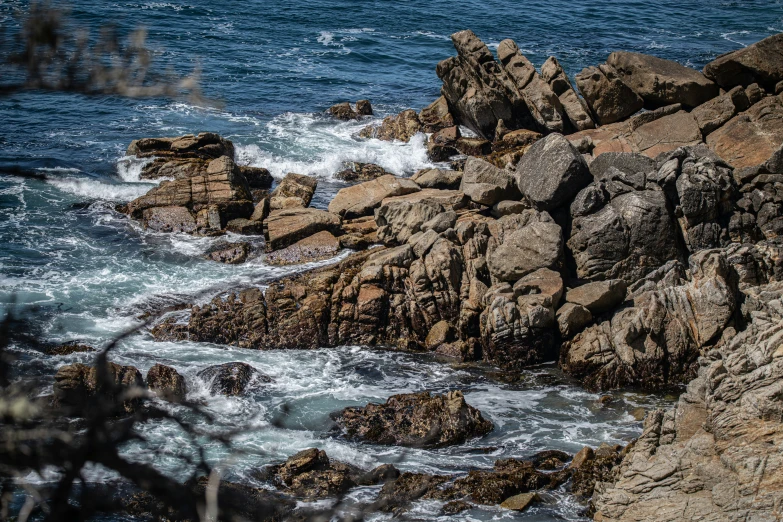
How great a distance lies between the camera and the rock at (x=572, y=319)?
18969mm

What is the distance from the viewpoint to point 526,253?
20.2m

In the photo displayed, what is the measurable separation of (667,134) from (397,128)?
1239 centimetres

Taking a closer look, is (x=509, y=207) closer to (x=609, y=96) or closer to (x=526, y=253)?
(x=526, y=253)

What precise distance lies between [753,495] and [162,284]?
16477 mm

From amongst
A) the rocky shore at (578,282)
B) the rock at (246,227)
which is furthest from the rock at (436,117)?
the rock at (246,227)

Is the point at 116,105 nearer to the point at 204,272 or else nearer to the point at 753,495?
the point at 204,272

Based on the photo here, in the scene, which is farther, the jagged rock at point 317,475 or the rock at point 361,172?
the rock at point 361,172

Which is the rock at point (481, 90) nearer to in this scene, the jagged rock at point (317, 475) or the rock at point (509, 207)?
the rock at point (509, 207)

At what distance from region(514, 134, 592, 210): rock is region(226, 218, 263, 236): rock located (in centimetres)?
858

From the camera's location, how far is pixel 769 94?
25.8m

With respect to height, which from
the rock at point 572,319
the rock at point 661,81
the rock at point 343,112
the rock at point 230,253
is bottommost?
the rock at point 230,253

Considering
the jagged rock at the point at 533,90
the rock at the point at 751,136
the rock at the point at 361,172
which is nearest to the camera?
the rock at the point at 751,136

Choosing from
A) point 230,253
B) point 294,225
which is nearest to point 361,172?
point 294,225

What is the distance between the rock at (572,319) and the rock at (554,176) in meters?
3.52
